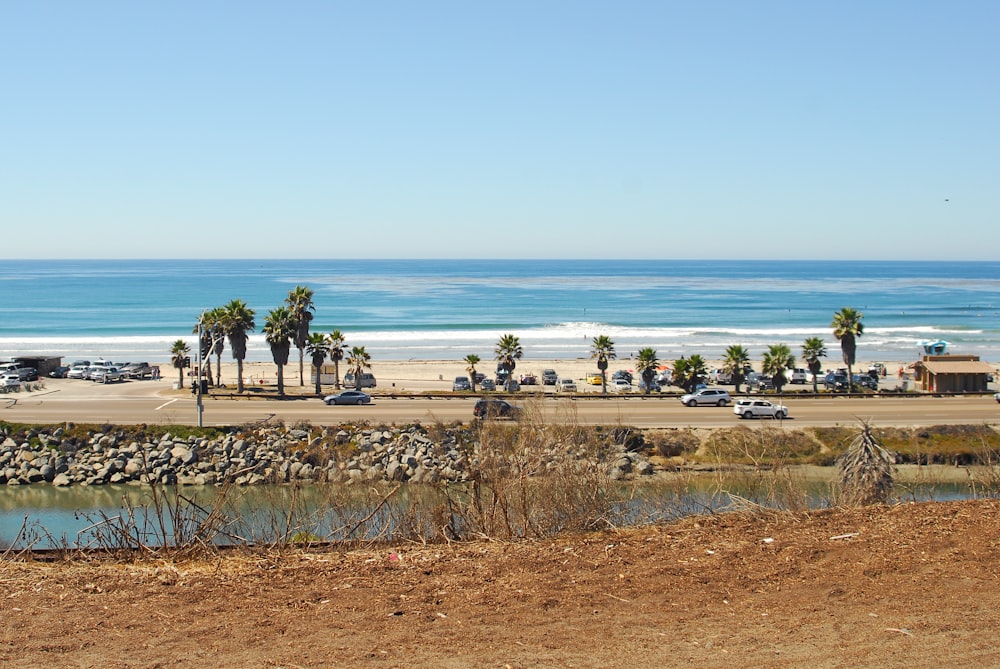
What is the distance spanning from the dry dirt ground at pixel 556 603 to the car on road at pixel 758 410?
28.4 m

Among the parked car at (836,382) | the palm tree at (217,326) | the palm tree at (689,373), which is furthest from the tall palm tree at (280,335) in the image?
the parked car at (836,382)

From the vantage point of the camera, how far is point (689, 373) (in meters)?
50.1

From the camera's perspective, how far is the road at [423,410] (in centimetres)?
3878

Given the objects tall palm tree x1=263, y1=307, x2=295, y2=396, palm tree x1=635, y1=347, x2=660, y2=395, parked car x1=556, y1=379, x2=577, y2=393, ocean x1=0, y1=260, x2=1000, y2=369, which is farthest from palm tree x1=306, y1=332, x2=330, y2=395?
ocean x1=0, y1=260, x2=1000, y2=369

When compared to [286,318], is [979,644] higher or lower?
lower

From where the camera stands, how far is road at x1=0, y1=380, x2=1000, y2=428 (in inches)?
1527

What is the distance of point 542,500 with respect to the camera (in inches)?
496

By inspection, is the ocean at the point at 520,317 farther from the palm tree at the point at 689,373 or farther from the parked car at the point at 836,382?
the palm tree at the point at 689,373

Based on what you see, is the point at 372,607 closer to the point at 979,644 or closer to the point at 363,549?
the point at 363,549

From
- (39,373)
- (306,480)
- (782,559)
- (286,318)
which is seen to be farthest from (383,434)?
(39,373)

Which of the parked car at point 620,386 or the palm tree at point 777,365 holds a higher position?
the palm tree at point 777,365

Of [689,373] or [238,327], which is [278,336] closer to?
[238,327]

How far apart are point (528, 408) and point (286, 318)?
3850 cm

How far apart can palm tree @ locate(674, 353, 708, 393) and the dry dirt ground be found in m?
38.4
